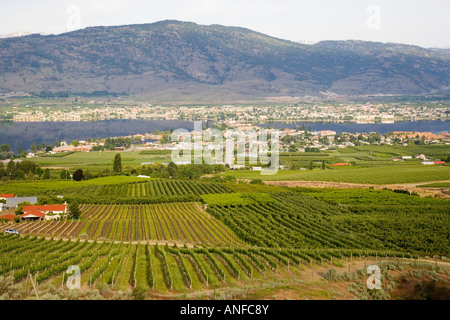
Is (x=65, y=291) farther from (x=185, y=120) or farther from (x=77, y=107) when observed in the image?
(x=77, y=107)

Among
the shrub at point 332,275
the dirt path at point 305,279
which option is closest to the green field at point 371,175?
the dirt path at point 305,279

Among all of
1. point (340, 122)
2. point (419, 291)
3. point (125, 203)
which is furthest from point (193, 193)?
point (340, 122)

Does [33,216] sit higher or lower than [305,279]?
lower

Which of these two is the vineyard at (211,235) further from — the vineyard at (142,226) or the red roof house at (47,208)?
the red roof house at (47,208)

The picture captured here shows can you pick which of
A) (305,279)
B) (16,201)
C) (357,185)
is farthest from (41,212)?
(357,185)

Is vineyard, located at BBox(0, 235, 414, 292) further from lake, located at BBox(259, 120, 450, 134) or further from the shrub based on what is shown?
lake, located at BBox(259, 120, 450, 134)

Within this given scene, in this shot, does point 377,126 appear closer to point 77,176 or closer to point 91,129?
point 91,129
